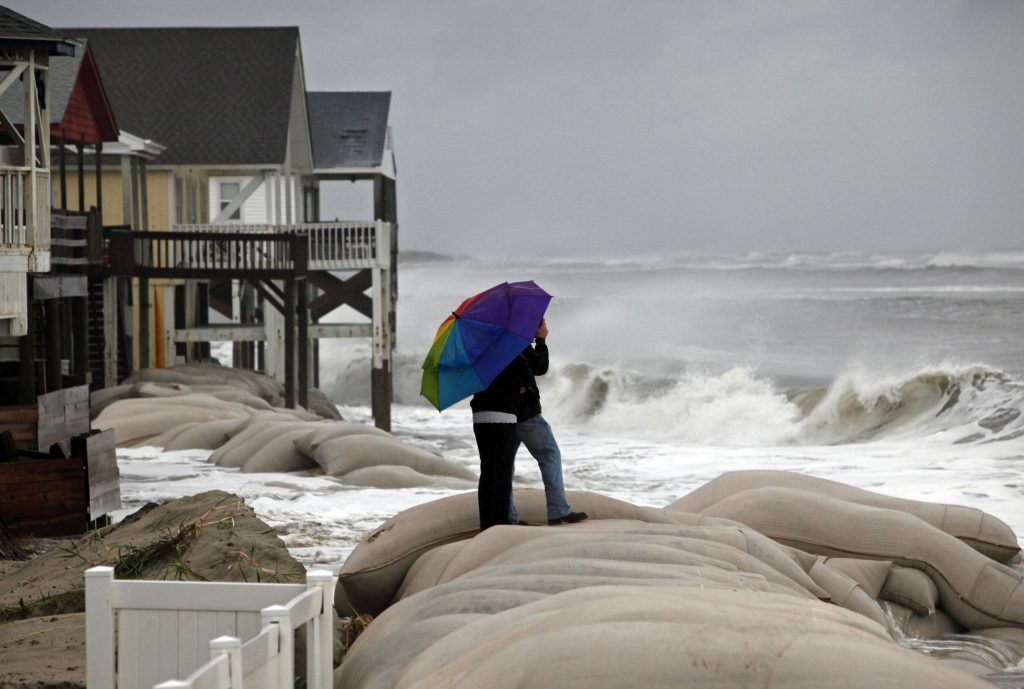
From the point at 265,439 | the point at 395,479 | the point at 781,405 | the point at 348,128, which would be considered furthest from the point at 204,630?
the point at 348,128

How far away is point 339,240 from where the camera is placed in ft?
84.4

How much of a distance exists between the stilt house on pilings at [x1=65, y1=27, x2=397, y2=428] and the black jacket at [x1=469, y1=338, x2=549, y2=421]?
1478cm

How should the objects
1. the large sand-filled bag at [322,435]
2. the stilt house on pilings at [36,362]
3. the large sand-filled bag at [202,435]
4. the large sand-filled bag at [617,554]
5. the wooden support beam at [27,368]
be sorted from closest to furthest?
1. the large sand-filled bag at [617,554]
2. the stilt house on pilings at [36,362]
3. the wooden support beam at [27,368]
4. the large sand-filled bag at [322,435]
5. the large sand-filled bag at [202,435]

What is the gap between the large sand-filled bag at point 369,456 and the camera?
40.8 feet

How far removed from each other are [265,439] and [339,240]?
40.3 ft

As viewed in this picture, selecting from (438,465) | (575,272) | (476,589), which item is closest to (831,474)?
(438,465)

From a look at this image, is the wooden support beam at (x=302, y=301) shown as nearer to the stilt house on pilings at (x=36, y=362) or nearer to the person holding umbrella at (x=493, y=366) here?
the stilt house on pilings at (x=36, y=362)

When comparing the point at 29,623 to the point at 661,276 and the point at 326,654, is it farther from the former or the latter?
the point at 661,276

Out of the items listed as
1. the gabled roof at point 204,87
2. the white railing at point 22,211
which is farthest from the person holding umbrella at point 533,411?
the gabled roof at point 204,87

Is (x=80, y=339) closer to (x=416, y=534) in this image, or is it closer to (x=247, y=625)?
(x=416, y=534)

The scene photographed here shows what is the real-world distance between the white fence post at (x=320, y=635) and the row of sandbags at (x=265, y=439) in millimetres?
7212

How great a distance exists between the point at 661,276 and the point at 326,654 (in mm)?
77339

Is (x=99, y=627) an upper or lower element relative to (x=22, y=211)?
lower

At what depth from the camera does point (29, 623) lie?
237 inches
